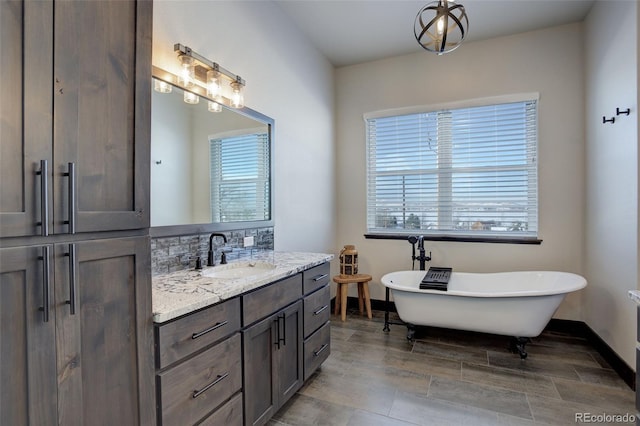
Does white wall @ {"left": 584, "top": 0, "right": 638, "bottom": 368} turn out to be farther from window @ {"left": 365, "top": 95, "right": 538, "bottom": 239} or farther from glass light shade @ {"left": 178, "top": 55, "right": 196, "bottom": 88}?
glass light shade @ {"left": 178, "top": 55, "right": 196, "bottom": 88}

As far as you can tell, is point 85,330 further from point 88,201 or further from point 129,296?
point 88,201

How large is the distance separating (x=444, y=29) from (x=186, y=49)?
4.80ft

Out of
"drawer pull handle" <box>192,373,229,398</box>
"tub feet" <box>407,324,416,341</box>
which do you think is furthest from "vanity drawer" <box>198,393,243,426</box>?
"tub feet" <box>407,324,416,341</box>

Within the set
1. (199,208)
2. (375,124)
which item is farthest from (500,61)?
(199,208)

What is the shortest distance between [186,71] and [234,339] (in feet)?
5.11

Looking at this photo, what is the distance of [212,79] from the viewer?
2.14 m

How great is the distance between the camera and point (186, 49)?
1912mm

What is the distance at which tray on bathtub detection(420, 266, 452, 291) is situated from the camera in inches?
113

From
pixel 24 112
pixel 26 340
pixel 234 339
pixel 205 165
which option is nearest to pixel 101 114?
pixel 24 112

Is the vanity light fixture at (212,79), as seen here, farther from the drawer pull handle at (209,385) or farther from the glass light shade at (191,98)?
the drawer pull handle at (209,385)

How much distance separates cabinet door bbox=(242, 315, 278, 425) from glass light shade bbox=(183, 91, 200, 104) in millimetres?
1410

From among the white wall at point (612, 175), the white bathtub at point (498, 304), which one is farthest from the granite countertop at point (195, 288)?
the white wall at point (612, 175)

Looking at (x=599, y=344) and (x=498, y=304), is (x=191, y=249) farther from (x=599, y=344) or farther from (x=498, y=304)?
(x=599, y=344)

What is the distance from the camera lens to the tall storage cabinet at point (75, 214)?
818 millimetres
